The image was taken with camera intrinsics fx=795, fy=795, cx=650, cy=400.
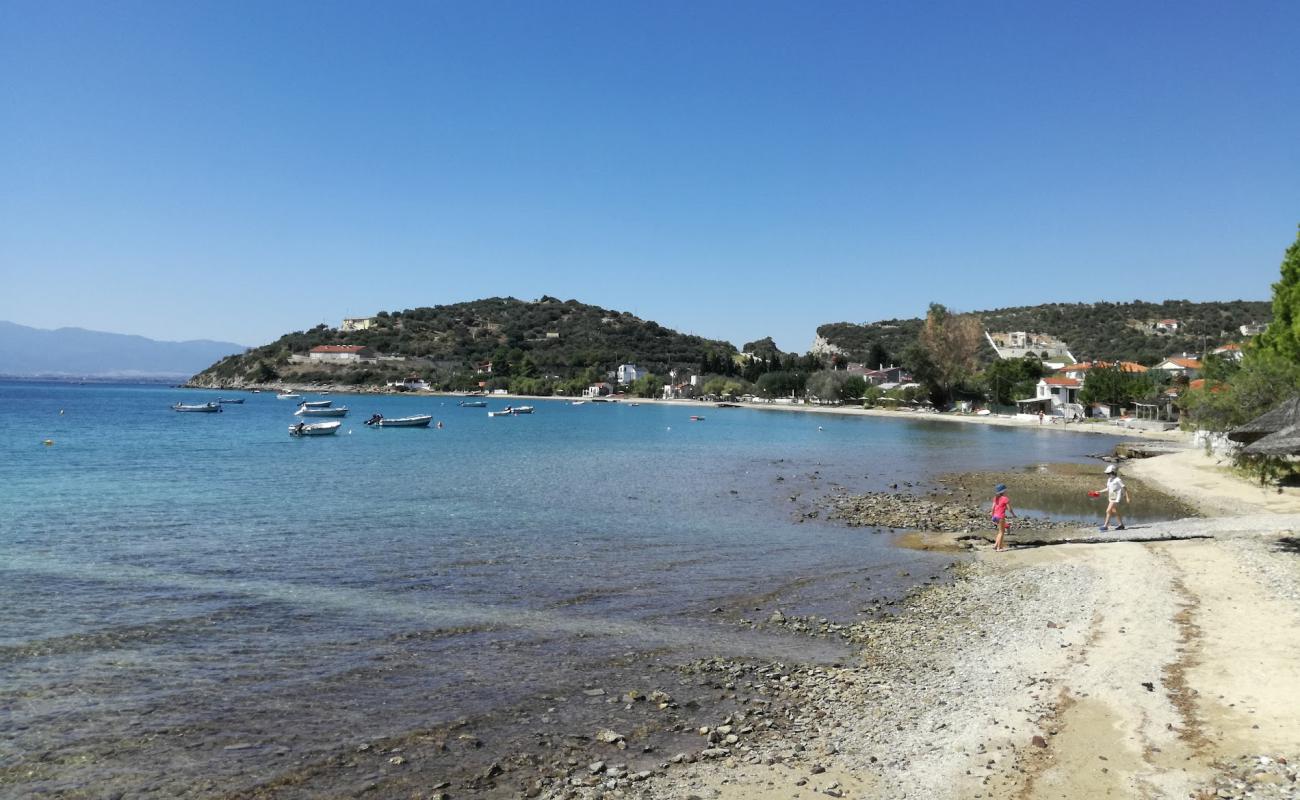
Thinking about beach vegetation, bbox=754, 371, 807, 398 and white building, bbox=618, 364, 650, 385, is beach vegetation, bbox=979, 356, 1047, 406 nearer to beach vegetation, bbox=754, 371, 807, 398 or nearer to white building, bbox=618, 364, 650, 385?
beach vegetation, bbox=754, 371, 807, 398

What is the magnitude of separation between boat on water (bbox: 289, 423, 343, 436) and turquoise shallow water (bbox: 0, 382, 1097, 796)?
71.6 ft

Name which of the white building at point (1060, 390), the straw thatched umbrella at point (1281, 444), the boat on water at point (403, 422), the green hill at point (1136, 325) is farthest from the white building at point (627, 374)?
the straw thatched umbrella at point (1281, 444)

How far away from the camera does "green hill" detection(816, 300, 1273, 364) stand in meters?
136

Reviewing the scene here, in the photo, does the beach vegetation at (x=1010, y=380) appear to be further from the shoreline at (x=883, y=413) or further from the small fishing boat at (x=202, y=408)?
the small fishing boat at (x=202, y=408)

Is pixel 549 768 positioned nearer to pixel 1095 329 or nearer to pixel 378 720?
pixel 378 720

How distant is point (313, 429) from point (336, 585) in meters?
54.0

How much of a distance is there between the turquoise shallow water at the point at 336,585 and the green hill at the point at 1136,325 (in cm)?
11768

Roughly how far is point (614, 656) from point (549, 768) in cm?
367

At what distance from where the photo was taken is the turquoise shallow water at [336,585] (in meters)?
9.74

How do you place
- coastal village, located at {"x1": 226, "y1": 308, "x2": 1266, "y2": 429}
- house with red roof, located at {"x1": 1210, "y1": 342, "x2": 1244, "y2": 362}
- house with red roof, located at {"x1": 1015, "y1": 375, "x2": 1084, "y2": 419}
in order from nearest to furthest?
house with red roof, located at {"x1": 1210, "y1": 342, "x2": 1244, "y2": 362} < coastal village, located at {"x1": 226, "y1": 308, "x2": 1266, "y2": 429} < house with red roof, located at {"x1": 1015, "y1": 375, "x2": 1084, "y2": 419}

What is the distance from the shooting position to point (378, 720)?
958cm

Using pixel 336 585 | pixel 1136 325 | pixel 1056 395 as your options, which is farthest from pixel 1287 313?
pixel 1136 325

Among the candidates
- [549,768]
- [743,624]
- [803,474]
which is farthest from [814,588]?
[803,474]

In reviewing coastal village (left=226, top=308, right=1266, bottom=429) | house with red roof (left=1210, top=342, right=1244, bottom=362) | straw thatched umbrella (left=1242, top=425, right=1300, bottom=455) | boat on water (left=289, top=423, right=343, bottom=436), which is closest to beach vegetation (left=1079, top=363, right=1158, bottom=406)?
coastal village (left=226, top=308, right=1266, bottom=429)
